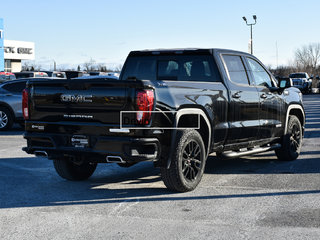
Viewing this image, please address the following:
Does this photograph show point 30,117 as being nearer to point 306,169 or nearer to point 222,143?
point 222,143

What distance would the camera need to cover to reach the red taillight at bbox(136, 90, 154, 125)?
594 cm

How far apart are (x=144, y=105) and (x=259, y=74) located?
3.35 meters

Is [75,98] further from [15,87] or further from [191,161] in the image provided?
[15,87]

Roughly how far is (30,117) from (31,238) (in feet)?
7.83

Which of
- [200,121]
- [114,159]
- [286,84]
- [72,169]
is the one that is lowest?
[72,169]

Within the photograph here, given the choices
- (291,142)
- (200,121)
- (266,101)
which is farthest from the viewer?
(291,142)

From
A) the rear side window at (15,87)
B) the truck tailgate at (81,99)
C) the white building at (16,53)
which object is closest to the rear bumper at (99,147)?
the truck tailgate at (81,99)

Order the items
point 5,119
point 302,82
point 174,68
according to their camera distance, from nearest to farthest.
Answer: point 174,68 → point 5,119 → point 302,82

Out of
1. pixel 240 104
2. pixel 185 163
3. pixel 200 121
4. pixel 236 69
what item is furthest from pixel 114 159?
pixel 236 69

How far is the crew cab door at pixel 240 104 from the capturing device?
760 cm

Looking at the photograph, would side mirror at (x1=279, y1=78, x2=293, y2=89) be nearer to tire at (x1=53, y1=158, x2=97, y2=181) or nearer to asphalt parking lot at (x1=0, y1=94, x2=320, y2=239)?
asphalt parking lot at (x1=0, y1=94, x2=320, y2=239)

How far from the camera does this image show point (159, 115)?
6.11 metres

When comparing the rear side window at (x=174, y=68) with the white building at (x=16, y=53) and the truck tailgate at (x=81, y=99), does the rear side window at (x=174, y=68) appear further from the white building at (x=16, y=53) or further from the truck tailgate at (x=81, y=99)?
the white building at (x=16, y=53)

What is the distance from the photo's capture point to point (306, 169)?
27.6 ft
